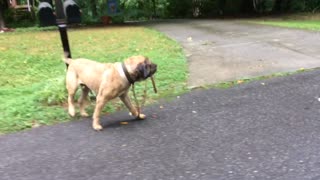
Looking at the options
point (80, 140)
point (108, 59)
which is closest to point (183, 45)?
point (108, 59)

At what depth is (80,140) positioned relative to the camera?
473 centimetres

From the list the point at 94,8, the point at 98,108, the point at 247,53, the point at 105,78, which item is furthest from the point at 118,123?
the point at 94,8

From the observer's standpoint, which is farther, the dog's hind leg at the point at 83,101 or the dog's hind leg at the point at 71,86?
the dog's hind leg at the point at 83,101

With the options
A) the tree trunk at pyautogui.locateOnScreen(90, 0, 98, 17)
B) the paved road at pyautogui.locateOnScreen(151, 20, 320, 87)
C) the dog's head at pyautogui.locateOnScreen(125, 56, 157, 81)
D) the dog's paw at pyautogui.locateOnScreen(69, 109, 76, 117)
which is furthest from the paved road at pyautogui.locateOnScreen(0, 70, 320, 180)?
the tree trunk at pyautogui.locateOnScreen(90, 0, 98, 17)

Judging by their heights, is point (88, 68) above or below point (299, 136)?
above

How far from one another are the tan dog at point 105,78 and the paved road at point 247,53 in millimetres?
2032

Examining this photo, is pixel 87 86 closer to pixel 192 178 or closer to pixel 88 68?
pixel 88 68

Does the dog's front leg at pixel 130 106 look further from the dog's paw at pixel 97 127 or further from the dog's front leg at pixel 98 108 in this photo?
the dog's paw at pixel 97 127

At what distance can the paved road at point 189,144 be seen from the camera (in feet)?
12.7

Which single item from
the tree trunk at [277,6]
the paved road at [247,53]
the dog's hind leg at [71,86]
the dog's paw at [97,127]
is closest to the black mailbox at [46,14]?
the dog's hind leg at [71,86]

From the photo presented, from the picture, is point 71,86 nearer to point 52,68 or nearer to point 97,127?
point 97,127

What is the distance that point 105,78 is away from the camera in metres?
4.90

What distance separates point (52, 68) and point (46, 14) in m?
3.36

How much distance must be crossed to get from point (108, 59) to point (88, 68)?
14.9 feet
